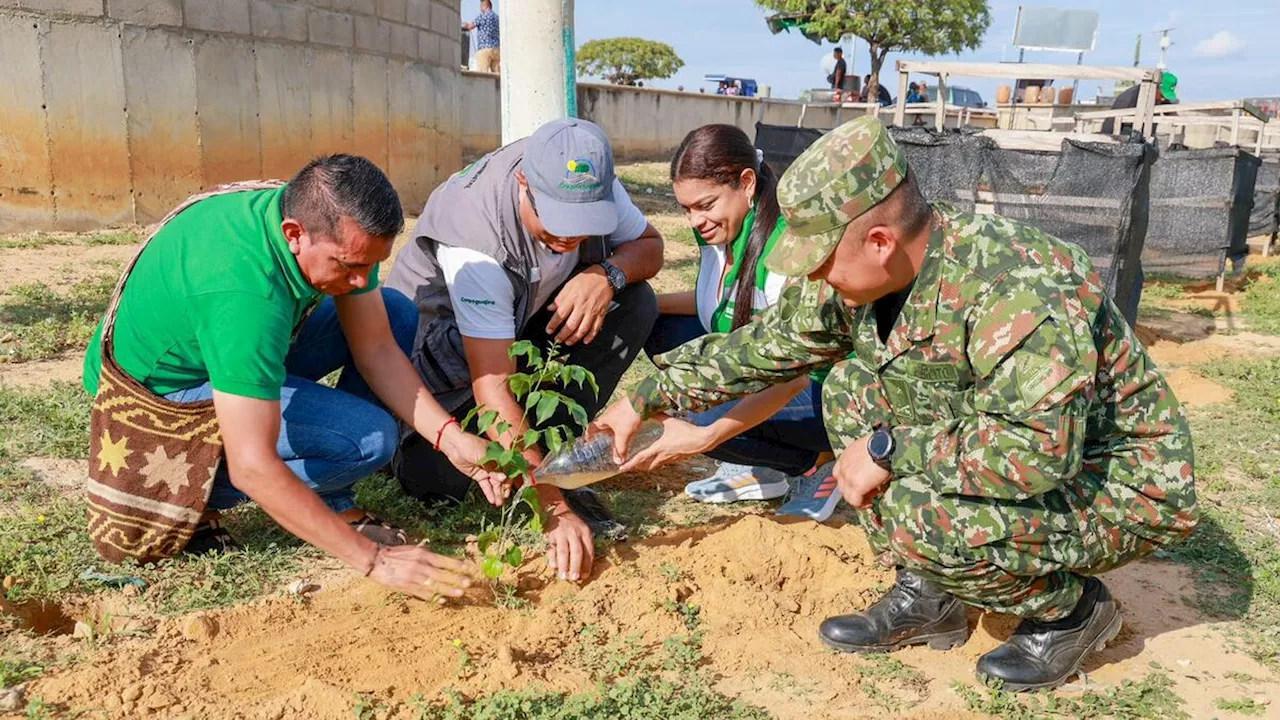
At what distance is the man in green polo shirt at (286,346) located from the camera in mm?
2330

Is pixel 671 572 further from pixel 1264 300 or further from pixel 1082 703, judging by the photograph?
pixel 1264 300

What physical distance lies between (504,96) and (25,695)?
3.31 m

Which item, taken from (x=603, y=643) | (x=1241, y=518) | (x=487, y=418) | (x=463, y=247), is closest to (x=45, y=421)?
(x=463, y=247)

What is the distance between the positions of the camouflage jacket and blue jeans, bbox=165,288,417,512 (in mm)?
1117

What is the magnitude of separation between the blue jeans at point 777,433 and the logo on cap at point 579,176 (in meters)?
0.82

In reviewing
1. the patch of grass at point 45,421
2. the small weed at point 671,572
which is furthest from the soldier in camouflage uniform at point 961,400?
the patch of grass at point 45,421

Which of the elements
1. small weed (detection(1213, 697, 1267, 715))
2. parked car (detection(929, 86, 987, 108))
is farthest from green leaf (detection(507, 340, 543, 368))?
parked car (detection(929, 86, 987, 108))

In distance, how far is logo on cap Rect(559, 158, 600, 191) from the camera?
2.77 meters

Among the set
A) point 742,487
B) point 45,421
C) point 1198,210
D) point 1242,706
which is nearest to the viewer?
point 1242,706

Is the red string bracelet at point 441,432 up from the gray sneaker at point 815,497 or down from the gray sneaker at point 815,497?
up

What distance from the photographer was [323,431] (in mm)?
2799

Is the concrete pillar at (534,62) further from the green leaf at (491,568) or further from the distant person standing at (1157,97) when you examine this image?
the distant person standing at (1157,97)

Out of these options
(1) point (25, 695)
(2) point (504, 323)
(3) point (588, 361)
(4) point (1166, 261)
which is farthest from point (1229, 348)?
(1) point (25, 695)

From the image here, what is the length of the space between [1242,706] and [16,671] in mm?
2878
